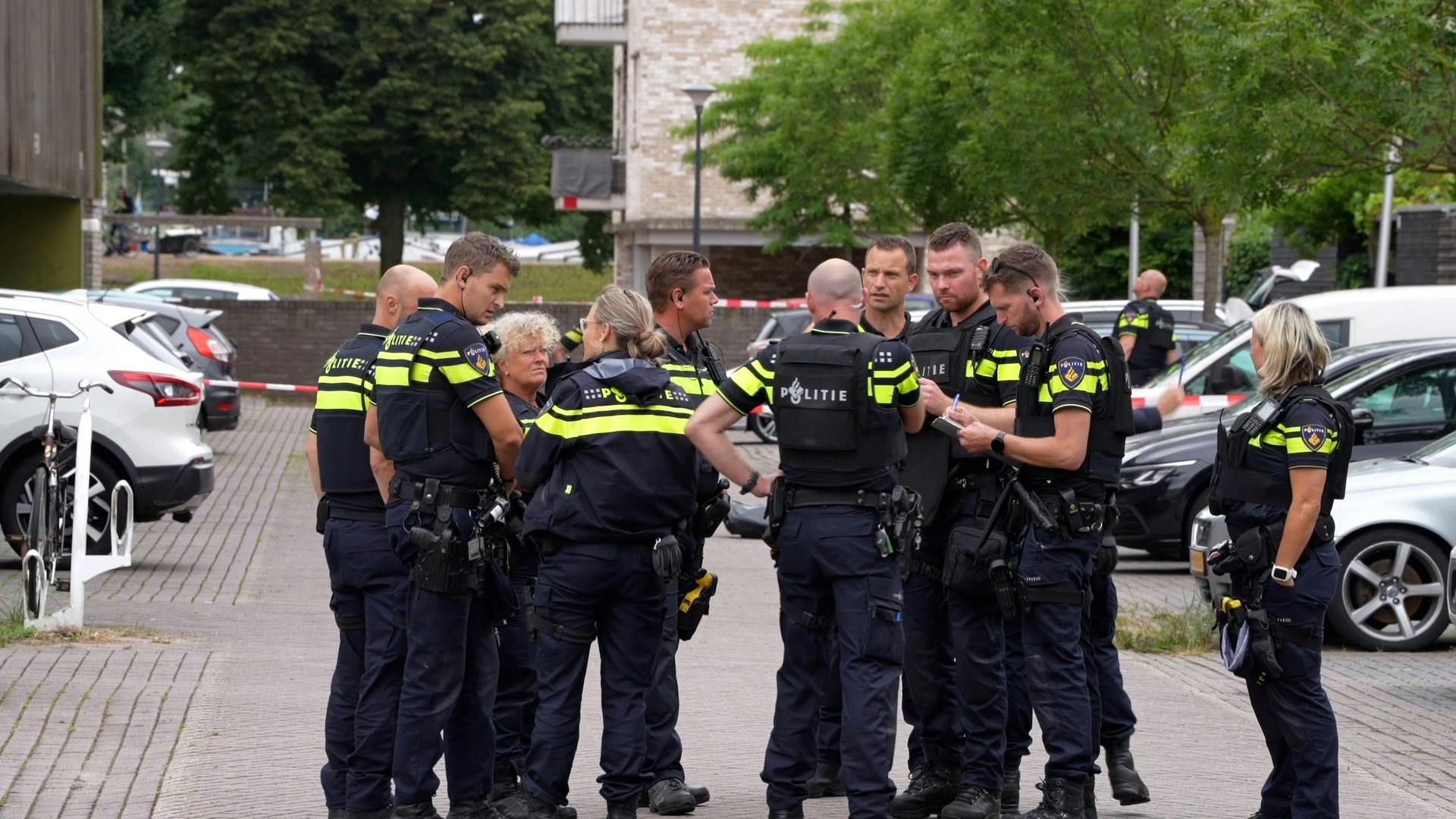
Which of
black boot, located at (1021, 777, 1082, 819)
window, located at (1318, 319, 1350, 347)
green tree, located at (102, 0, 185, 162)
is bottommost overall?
black boot, located at (1021, 777, 1082, 819)

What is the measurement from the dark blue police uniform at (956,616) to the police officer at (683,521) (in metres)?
0.77

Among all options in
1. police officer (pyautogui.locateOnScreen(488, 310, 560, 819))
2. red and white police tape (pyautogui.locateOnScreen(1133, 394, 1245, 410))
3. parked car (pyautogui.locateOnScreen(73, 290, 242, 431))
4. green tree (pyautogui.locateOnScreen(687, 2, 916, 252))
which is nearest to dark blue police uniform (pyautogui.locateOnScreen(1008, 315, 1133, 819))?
police officer (pyautogui.locateOnScreen(488, 310, 560, 819))

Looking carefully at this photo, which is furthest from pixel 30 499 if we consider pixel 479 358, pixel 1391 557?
pixel 1391 557

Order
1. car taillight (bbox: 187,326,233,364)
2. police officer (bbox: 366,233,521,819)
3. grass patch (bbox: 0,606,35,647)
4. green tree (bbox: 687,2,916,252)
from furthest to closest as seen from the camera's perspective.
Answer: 1. green tree (bbox: 687,2,916,252)
2. car taillight (bbox: 187,326,233,364)
3. grass patch (bbox: 0,606,35,647)
4. police officer (bbox: 366,233,521,819)

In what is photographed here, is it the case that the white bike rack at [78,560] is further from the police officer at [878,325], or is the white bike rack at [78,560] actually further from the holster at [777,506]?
the holster at [777,506]

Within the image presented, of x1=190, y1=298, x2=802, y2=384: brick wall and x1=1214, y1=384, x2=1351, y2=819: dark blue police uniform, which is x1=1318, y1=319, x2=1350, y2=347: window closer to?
x1=1214, y1=384, x2=1351, y2=819: dark blue police uniform

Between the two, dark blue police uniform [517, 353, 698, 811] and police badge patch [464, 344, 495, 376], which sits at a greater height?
police badge patch [464, 344, 495, 376]

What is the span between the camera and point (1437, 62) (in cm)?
1394

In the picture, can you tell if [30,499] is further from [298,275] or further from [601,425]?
[298,275]

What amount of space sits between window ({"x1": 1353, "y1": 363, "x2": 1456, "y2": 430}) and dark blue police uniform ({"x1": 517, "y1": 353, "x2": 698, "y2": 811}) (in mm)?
7816

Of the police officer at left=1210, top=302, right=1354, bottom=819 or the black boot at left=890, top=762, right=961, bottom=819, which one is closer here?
the police officer at left=1210, top=302, right=1354, bottom=819

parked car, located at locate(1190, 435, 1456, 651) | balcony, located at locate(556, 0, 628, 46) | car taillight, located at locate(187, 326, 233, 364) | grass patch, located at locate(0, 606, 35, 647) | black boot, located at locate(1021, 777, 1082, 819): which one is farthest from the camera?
balcony, located at locate(556, 0, 628, 46)

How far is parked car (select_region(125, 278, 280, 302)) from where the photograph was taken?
33.9 metres

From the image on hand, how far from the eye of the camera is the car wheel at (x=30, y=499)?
486 inches
